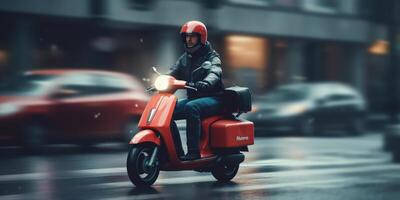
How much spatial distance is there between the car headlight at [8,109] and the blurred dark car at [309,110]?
9.07 metres

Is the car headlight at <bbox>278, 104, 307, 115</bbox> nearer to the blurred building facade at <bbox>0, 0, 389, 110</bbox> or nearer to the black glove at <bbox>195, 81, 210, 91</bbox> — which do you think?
the blurred building facade at <bbox>0, 0, 389, 110</bbox>

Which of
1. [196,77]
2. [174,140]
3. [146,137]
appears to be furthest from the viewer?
[196,77]

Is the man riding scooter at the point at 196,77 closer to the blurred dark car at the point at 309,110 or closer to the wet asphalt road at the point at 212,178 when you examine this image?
the wet asphalt road at the point at 212,178

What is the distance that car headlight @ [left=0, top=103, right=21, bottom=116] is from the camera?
16.0 metres

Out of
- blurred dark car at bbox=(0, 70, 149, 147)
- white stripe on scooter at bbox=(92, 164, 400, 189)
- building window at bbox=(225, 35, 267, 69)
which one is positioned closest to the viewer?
white stripe on scooter at bbox=(92, 164, 400, 189)

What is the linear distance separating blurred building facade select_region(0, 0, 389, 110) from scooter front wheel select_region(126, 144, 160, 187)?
16867mm

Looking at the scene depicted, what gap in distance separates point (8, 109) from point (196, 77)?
688 cm

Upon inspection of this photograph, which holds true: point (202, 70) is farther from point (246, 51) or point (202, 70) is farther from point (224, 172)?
point (246, 51)

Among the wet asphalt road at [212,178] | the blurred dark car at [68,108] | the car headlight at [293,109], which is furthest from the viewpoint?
the car headlight at [293,109]

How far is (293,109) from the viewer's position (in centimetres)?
2533

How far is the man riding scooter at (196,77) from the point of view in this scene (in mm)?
9859

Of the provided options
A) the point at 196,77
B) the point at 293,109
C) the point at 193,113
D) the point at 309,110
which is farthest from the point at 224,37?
the point at 193,113

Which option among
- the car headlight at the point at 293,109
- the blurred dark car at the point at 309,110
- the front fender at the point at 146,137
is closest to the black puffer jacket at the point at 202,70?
the front fender at the point at 146,137

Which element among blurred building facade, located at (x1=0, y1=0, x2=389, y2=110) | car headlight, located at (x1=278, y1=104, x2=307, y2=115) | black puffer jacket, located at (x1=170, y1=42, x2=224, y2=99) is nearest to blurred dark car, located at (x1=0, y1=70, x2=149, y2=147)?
black puffer jacket, located at (x1=170, y1=42, x2=224, y2=99)
